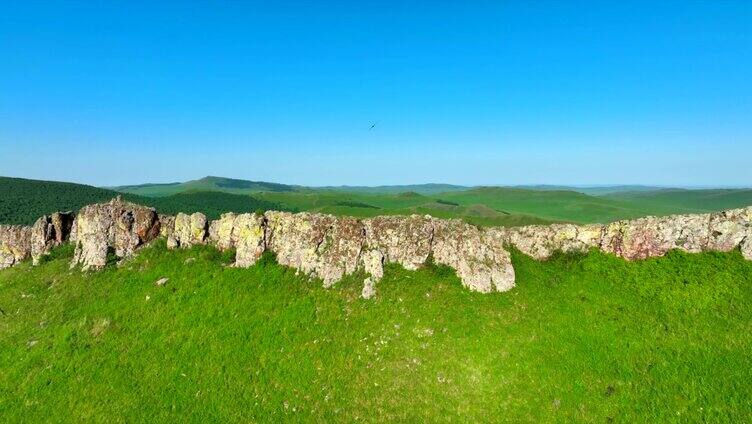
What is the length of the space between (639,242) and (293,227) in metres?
27.2

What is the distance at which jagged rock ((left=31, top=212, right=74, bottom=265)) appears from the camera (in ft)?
131

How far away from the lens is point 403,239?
105ft

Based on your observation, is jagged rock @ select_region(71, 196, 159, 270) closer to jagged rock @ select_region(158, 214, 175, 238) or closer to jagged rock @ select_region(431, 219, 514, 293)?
jagged rock @ select_region(158, 214, 175, 238)

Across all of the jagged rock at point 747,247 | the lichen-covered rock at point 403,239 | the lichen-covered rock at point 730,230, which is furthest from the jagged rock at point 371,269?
the jagged rock at point 747,247

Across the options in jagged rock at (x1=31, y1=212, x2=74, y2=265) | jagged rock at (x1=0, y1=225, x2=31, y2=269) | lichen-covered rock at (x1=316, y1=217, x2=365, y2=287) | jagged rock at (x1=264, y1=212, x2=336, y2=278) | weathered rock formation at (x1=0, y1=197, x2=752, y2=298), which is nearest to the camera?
weathered rock formation at (x1=0, y1=197, x2=752, y2=298)

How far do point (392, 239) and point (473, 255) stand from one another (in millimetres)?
6427

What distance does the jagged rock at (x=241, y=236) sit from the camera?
1329 inches

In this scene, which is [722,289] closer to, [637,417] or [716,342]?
[716,342]

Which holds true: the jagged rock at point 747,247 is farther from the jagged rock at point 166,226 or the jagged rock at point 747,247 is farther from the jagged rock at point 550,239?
the jagged rock at point 166,226

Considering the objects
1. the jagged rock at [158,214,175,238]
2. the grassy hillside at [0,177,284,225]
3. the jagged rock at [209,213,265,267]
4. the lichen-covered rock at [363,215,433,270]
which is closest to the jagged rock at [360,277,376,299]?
the lichen-covered rock at [363,215,433,270]

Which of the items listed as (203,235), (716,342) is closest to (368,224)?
(203,235)

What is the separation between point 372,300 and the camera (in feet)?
95.4

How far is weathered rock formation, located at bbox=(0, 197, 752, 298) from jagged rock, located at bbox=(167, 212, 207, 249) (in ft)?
0.30

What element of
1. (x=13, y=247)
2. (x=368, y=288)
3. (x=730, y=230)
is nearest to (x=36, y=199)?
(x=13, y=247)
